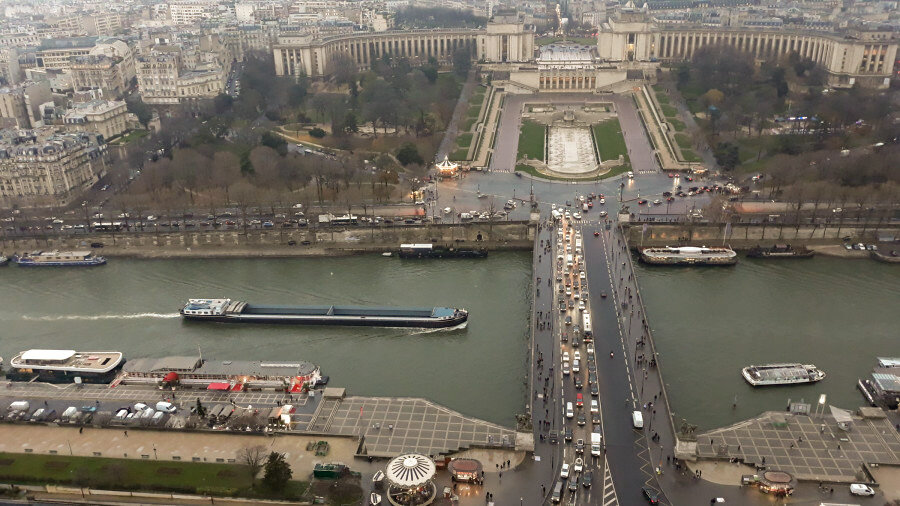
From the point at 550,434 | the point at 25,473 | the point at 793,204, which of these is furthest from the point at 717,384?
the point at 25,473

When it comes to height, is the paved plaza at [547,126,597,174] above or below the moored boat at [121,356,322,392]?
above

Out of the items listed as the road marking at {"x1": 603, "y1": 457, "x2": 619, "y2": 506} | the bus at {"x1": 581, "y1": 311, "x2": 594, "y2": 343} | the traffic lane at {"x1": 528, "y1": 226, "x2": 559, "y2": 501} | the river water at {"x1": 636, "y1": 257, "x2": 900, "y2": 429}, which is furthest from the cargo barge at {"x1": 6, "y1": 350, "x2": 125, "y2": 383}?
the river water at {"x1": 636, "y1": 257, "x2": 900, "y2": 429}

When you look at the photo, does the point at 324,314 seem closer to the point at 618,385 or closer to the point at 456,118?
the point at 618,385

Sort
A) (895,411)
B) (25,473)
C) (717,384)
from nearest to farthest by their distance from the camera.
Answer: (25,473) → (895,411) → (717,384)

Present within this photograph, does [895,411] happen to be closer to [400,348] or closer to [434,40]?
[400,348]

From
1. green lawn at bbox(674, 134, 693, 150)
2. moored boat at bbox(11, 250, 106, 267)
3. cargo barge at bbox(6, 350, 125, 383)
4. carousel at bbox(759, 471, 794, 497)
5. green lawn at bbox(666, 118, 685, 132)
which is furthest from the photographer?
green lawn at bbox(666, 118, 685, 132)

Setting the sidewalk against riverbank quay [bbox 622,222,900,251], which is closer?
the sidewalk

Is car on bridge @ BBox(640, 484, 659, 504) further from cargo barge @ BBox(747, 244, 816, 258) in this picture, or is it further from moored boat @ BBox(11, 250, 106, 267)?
moored boat @ BBox(11, 250, 106, 267)
